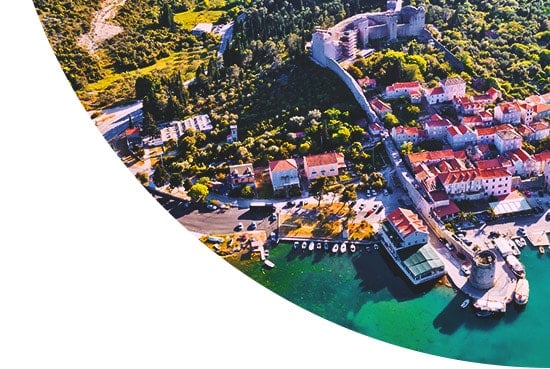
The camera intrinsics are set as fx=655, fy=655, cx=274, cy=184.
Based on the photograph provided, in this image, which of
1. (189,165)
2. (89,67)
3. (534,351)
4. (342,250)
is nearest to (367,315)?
(342,250)

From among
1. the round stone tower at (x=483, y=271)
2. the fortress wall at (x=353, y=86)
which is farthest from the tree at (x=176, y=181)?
the round stone tower at (x=483, y=271)

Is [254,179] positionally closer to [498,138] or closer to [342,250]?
[342,250]

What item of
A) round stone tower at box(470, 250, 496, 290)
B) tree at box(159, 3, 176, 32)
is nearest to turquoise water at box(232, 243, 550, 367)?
round stone tower at box(470, 250, 496, 290)

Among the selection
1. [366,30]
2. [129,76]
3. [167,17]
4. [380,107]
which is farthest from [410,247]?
[167,17]

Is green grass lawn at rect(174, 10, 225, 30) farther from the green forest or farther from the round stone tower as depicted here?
the round stone tower

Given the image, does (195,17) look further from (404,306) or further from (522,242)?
(404,306)
